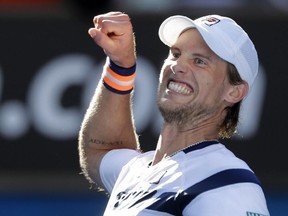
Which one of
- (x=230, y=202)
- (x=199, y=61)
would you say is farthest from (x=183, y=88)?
(x=230, y=202)

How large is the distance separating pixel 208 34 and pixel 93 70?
2.86m

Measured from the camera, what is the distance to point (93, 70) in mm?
7152

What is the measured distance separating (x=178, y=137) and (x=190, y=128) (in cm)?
6

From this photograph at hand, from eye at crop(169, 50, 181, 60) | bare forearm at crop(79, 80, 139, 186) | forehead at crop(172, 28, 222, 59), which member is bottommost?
bare forearm at crop(79, 80, 139, 186)

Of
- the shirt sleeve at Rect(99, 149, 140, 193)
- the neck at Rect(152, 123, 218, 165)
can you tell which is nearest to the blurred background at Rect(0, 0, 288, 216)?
the shirt sleeve at Rect(99, 149, 140, 193)

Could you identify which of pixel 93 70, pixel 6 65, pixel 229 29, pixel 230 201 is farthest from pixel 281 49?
pixel 230 201

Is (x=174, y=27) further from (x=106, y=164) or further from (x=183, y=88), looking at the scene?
(x=106, y=164)

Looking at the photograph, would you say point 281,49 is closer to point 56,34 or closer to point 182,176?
point 56,34

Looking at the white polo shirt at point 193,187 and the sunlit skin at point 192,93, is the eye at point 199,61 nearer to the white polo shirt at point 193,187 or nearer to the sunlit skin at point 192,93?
the sunlit skin at point 192,93

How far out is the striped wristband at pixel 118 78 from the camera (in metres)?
4.87

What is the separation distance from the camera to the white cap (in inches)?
171

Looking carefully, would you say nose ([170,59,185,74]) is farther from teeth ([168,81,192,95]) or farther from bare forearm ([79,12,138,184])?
bare forearm ([79,12,138,184])

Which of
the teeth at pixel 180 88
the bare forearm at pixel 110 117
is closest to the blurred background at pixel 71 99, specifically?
the bare forearm at pixel 110 117

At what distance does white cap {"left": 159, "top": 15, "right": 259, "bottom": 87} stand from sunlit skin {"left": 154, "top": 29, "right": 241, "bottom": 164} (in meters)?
0.04
